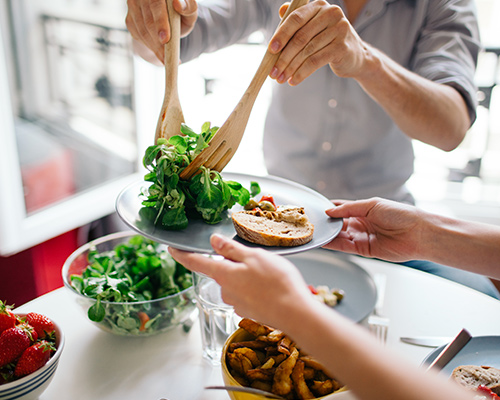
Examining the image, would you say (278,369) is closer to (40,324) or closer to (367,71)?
(40,324)

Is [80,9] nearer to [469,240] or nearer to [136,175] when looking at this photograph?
[136,175]

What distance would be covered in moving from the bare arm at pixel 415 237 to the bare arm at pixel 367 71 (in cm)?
35

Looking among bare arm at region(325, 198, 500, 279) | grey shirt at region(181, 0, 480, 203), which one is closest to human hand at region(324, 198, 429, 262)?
bare arm at region(325, 198, 500, 279)

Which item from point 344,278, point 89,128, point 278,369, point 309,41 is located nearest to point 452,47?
point 309,41

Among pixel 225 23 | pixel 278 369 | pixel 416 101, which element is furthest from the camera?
pixel 225 23

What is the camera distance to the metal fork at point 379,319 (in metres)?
1.04

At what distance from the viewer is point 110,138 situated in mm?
2908

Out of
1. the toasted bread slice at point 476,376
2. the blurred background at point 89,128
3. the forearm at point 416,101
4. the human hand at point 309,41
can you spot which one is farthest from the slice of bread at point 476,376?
the blurred background at point 89,128

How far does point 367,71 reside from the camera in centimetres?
128

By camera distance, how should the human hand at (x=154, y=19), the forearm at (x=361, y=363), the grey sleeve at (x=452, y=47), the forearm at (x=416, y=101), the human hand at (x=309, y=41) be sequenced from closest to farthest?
the forearm at (x=361, y=363) < the human hand at (x=309, y=41) < the human hand at (x=154, y=19) < the forearm at (x=416, y=101) < the grey sleeve at (x=452, y=47)

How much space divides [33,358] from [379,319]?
0.73 m

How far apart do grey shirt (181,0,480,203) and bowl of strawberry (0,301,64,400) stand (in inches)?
40.9

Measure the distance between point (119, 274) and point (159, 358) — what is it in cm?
22

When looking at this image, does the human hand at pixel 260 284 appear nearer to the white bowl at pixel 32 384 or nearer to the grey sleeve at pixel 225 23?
the white bowl at pixel 32 384
